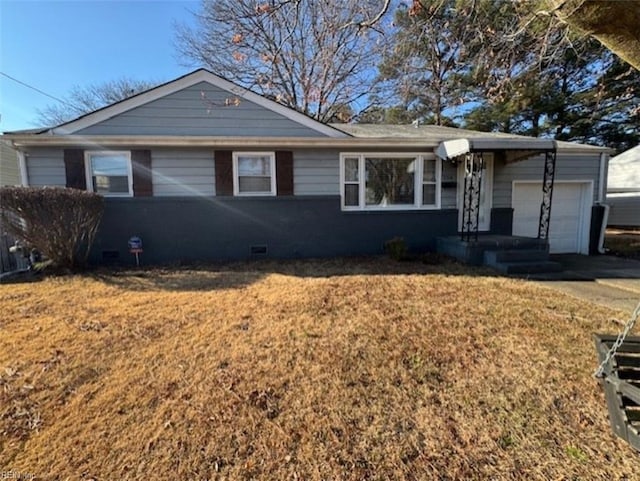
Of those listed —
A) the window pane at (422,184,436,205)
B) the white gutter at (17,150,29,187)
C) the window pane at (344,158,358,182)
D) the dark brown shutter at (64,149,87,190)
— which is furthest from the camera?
the window pane at (422,184,436,205)

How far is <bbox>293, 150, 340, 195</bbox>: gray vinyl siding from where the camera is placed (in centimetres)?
775

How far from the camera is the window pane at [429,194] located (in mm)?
8211

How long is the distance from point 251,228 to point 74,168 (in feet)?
13.5

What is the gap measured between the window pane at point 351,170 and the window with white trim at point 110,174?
512cm

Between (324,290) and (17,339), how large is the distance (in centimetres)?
371

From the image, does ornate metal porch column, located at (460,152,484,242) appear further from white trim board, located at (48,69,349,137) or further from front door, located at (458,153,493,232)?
white trim board, located at (48,69,349,137)

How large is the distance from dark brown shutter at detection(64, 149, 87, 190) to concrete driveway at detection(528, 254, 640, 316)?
9695mm

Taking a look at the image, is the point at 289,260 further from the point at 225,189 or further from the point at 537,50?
the point at 537,50

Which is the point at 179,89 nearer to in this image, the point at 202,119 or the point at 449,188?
the point at 202,119

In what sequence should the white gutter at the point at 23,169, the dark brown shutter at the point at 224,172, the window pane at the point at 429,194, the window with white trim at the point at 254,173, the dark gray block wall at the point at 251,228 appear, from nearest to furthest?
1. the white gutter at the point at 23,169
2. the dark gray block wall at the point at 251,228
3. the dark brown shutter at the point at 224,172
4. the window with white trim at the point at 254,173
5. the window pane at the point at 429,194

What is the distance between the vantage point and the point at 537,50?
554 cm

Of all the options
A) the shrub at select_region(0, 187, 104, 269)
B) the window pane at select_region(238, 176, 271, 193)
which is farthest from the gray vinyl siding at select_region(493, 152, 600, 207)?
the shrub at select_region(0, 187, 104, 269)

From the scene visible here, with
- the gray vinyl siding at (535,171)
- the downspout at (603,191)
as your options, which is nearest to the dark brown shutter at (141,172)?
the gray vinyl siding at (535,171)

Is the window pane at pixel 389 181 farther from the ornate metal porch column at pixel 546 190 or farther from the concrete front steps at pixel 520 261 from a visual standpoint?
the ornate metal porch column at pixel 546 190
